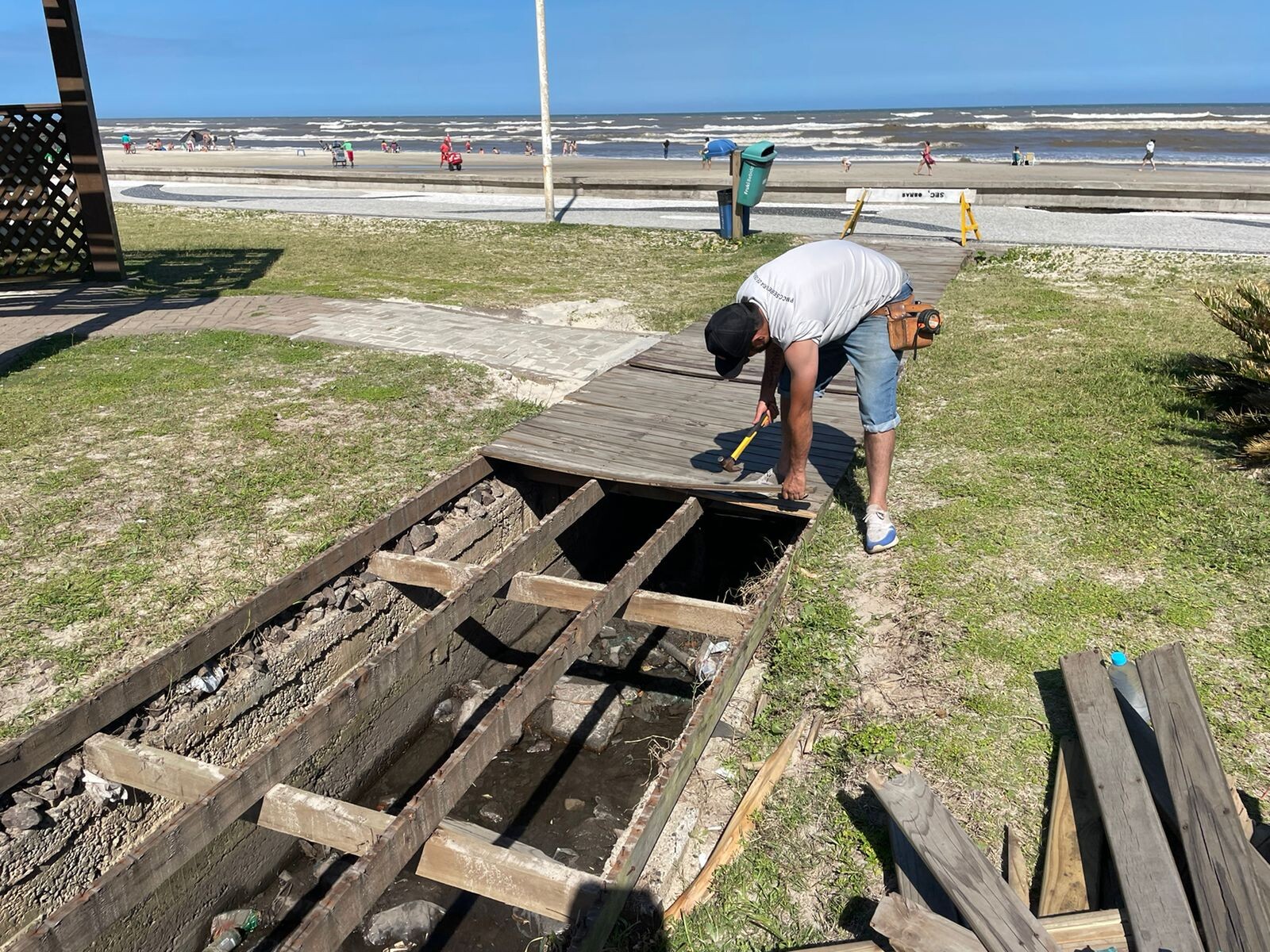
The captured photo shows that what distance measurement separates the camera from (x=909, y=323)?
437cm

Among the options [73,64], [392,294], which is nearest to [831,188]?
[392,294]

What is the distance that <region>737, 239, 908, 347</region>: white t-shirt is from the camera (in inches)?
159

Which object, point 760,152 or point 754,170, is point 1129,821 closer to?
point 760,152

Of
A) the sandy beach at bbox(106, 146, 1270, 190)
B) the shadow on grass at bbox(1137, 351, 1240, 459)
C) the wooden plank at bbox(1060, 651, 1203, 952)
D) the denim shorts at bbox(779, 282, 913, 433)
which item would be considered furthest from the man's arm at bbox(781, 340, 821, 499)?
the sandy beach at bbox(106, 146, 1270, 190)

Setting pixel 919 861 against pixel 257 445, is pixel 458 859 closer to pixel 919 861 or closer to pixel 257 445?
pixel 919 861

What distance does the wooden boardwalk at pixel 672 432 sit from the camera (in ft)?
18.1

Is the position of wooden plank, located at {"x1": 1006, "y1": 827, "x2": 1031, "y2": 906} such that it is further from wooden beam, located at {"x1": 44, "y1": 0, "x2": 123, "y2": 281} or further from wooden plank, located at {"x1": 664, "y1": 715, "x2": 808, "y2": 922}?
wooden beam, located at {"x1": 44, "y1": 0, "x2": 123, "y2": 281}

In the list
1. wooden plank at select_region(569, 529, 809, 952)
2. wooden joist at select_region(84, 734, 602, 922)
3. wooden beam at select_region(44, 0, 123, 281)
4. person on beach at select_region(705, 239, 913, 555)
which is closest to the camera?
wooden plank at select_region(569, 529, 809, 952)

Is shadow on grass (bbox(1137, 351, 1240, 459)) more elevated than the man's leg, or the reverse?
the man's leg

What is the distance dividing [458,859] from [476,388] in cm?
→ 481

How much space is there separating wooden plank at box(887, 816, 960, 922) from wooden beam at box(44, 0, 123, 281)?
1146cm

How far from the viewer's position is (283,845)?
14.2ft

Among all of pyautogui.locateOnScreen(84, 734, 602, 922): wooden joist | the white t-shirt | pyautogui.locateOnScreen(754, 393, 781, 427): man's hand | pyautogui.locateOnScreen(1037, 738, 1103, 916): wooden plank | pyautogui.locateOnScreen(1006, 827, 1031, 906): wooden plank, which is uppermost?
the white t-shirt

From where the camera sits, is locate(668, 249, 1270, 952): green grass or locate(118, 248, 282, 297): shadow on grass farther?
locate(118, 248, 282, 297): shadow on grass
